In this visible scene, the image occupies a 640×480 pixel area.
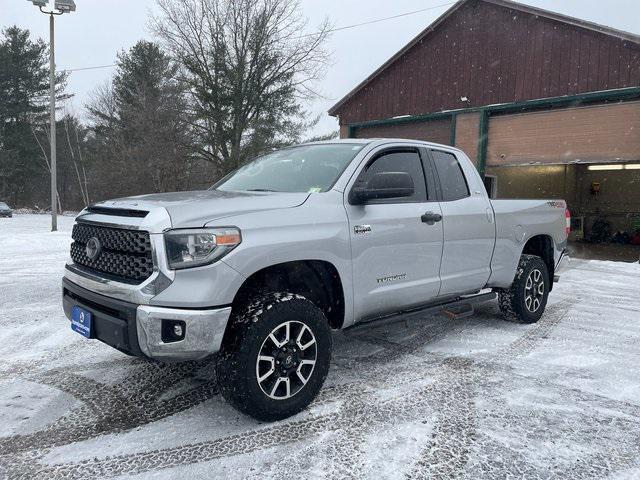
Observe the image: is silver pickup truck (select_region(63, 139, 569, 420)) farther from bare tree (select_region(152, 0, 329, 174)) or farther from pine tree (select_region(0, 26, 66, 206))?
pine tree (select_region(0, 26, 66, 206))

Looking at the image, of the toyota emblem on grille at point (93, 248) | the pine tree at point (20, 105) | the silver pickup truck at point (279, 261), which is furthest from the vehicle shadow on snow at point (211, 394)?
the pine tree at point (20, 105)

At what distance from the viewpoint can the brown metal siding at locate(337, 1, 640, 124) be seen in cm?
1117

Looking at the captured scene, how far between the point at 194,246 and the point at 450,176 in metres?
→ 2.70

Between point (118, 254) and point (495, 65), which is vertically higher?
point (495, 65)

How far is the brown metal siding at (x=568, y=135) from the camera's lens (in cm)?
1091

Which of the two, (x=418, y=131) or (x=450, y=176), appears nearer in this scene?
(x=450, y=176)

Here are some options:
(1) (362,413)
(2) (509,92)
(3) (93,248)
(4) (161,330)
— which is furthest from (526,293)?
(2) (509,92)

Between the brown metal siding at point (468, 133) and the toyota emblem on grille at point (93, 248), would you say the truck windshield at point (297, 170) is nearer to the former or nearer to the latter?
the toyota emblem on grille at point (93, 248)

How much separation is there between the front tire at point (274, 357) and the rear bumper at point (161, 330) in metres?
0.13

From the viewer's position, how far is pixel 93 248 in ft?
9.84

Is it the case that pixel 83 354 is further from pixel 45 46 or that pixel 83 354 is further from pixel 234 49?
pixel 45 46

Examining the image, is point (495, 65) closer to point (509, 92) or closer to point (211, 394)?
point (509, 92)

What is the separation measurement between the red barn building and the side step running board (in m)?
8.93

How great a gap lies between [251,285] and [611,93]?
1147 centimetres
